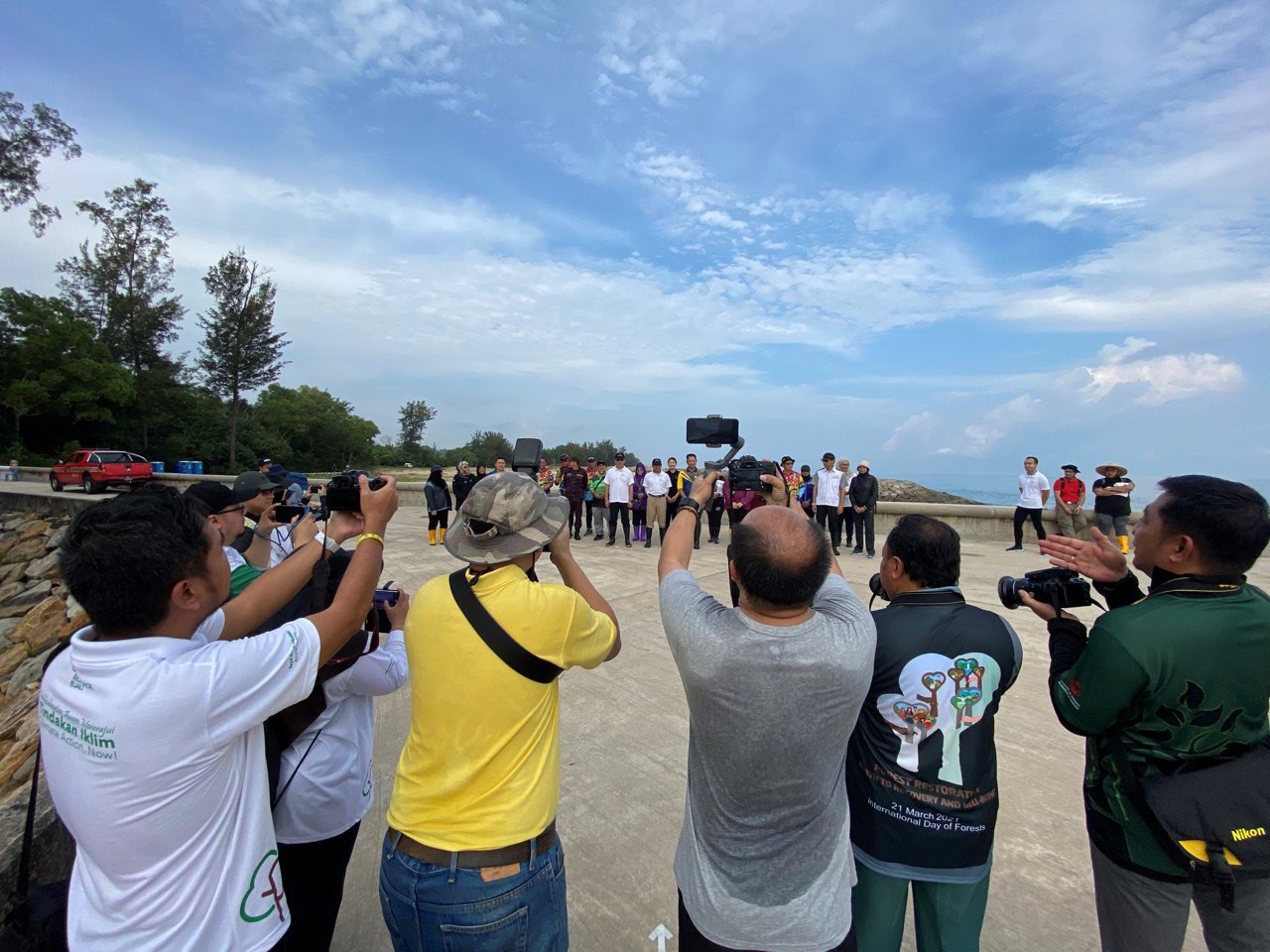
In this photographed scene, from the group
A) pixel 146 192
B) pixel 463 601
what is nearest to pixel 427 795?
pixel 463 601

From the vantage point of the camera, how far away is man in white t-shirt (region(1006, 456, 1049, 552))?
34.5ft

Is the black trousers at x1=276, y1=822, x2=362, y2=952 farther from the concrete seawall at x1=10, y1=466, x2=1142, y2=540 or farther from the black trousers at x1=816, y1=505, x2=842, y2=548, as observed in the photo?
the concrete seawall at x1=10, y1=466, x2=1142, y2=540

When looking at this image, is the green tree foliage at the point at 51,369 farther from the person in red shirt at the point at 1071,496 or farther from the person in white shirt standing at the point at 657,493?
the person in red shirt at the point at 1071,496

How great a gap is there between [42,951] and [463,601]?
4.23 ft

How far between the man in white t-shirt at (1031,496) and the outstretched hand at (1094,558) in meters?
9.79

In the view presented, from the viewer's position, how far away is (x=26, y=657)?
9.15m

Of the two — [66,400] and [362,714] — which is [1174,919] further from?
[66,400]

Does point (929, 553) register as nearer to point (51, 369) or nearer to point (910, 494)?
point (910, 494)

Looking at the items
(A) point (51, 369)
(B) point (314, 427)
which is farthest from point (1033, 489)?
(B) point (314, 427)

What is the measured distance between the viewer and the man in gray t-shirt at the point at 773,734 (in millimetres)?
1532

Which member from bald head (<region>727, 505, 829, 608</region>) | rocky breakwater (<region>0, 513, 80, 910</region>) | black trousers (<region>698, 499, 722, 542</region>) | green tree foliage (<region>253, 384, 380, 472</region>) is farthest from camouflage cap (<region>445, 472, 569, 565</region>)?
green tree foliage (<region>253, 384, 380, 472</region>)

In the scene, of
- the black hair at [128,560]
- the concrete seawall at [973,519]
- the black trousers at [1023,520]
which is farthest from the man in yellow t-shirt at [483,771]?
the concrete seawall at [973,519]

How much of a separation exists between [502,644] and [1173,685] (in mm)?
1742

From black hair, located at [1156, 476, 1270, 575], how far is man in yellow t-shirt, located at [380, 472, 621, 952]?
1.67 m
